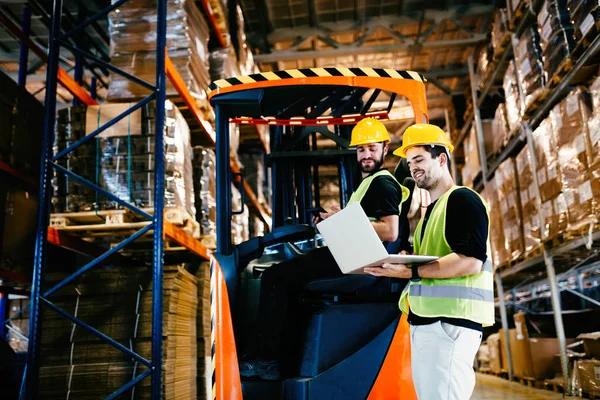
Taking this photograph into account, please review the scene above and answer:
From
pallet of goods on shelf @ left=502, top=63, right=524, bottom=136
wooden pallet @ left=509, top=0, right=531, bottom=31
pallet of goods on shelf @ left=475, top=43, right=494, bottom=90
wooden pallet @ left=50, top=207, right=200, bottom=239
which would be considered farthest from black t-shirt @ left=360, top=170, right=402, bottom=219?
pallet of goods on shelf @ left=475, top=43, right=494, bottom=90

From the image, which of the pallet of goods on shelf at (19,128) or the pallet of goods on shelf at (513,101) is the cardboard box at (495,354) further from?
the pallet of goods on shelf at (19,128)

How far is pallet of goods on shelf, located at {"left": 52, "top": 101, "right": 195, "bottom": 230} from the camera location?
4.89 m

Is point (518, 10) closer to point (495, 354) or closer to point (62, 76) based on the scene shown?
point (495, 354)

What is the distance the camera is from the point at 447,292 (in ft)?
6.39

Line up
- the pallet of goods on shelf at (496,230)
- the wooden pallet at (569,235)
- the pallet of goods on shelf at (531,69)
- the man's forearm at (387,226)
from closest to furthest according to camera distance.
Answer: the man's forearm at (387,226) → the wooden pallet at (569,235) → the pallet of goods on shelf at (531,69) → the pallet of goods on shelf at (496,230)

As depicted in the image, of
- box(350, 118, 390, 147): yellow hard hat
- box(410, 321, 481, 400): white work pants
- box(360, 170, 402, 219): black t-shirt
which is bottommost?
box(410, 321, 481, 400): white work pants

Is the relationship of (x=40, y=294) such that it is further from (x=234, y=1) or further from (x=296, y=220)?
(x=234, y=1)

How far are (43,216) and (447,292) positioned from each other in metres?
3.75

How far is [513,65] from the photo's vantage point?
7.23 m

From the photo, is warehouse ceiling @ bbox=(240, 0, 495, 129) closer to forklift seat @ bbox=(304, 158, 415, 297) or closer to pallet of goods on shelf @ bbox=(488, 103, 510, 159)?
pallet of goods on shelf @ bbox=(488, 103, 510, 159)

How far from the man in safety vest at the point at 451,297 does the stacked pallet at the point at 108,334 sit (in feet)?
10.5

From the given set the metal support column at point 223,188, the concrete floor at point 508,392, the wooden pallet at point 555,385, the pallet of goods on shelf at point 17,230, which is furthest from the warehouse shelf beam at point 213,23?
the wooden pallet at point 555,385

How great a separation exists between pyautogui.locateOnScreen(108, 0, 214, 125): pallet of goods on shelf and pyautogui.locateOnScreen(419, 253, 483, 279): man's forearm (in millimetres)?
4075

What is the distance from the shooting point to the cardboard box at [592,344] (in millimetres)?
5242
